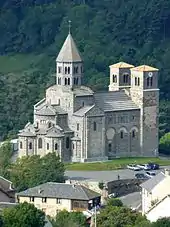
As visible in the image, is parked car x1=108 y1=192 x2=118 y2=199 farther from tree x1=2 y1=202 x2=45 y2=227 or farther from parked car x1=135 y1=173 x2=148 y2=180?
tree x1=2 y1=202 x2=45 y2=227

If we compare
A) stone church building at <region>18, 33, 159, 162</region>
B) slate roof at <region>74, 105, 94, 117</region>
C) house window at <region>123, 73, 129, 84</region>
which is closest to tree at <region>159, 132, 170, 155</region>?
stone church building at <region>18, 33, 159, 162</region>

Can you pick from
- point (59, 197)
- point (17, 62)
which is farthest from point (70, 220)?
point (17, 62)

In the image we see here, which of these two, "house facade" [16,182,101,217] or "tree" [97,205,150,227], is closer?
"tree" [97,205,150,227]

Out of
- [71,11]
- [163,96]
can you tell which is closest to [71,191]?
[163,96]

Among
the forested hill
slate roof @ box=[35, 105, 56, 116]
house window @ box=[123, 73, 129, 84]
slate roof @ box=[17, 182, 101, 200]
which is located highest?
the forested hill

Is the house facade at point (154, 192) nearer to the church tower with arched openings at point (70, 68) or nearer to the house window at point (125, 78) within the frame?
the church tower with arched openings at point (70, 68)

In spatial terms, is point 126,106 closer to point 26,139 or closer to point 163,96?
point 26,139
